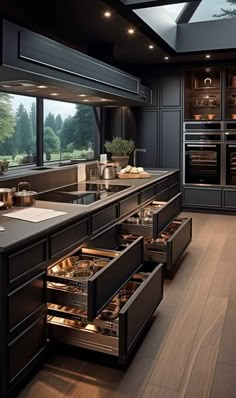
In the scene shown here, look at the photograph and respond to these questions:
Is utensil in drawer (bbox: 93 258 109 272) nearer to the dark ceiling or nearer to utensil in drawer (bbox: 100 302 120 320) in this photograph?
utensil in drawer (bbox: 100 302 120 320)

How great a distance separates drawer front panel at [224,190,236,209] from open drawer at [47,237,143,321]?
3.92 metres

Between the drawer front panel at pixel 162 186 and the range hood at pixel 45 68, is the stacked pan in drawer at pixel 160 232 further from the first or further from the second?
the range hood at pixel 45 68

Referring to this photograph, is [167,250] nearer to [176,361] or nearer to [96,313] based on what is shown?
[176,361]

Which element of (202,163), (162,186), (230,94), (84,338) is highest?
(230,94)

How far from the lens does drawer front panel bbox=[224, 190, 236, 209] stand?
251 inches

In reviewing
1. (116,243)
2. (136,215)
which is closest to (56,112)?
(136,215)

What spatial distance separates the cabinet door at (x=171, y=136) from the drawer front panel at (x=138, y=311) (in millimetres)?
4064

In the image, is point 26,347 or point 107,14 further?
point 107,14

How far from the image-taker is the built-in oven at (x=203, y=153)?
6375mm

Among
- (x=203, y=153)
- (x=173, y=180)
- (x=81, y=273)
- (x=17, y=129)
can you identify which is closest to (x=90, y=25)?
(x=17, y=129)

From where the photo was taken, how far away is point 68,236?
7.64ft

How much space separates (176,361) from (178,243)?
1516 millimetres

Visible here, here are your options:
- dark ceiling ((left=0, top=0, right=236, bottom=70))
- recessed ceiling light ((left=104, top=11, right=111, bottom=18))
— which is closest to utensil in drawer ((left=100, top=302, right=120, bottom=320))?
dark ceiling ((left=0, top=0, right=236, bottom=70))

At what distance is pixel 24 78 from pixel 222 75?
454cm
